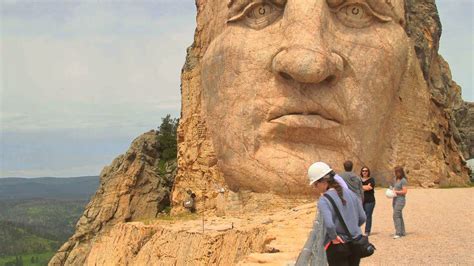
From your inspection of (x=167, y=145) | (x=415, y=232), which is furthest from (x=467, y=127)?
(x=415, y=232)

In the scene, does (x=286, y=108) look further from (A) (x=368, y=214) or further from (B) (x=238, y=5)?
(A) (x=368, y=214)

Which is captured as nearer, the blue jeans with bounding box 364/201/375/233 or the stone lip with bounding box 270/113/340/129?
the blue jeans with bounding box 364/201/375/233

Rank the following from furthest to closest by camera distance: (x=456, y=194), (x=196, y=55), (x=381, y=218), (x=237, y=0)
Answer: (x=196, y=55)
(x=237, y=0)
(x=456, y=194)
(x=381, y=218)

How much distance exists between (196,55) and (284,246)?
987 centimetres

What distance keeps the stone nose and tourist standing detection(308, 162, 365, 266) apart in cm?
858

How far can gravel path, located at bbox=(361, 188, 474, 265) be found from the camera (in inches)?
334

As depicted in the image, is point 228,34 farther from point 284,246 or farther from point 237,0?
point 284,246

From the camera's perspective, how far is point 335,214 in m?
6.06

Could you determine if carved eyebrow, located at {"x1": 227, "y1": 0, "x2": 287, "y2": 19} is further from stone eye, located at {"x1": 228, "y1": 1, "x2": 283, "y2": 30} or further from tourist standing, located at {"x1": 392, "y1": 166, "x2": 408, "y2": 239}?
tourist standing, located at {"x1": 392, "y1": 166, "x2": 408, "y2": 239}

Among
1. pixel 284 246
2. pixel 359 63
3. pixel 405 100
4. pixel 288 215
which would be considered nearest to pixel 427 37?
pixel 405 100

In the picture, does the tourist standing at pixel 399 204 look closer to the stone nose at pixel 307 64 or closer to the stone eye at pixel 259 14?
the stone nose at pixel 307 64

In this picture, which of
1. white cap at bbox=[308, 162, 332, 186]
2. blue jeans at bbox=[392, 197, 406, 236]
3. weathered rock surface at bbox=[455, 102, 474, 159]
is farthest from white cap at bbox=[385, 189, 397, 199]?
weathered rock surface at bbox=[455, 102, 474, 159]

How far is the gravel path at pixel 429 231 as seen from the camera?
8484mm

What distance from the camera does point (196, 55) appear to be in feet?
61.1
